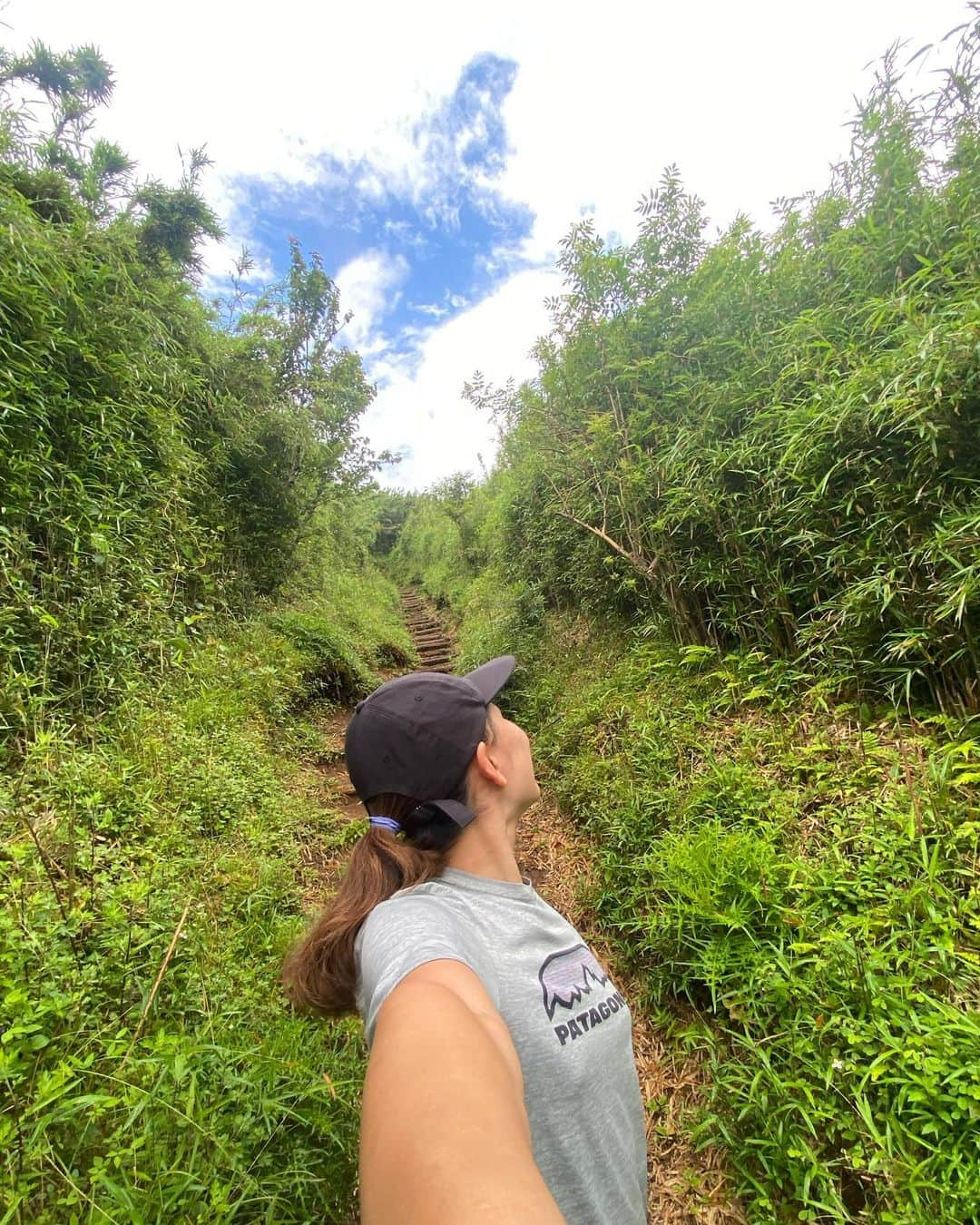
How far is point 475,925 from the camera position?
3.04 feet

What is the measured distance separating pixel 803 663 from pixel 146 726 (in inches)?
152

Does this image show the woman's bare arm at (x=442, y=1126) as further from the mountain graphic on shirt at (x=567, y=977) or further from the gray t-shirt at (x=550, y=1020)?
the mountain graphic on shirt at (x=567, y=977)

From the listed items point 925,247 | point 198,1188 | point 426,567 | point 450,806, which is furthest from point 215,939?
point 426,567

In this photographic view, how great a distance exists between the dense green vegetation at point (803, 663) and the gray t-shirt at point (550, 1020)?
0.99m

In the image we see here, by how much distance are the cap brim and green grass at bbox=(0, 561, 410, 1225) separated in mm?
1318

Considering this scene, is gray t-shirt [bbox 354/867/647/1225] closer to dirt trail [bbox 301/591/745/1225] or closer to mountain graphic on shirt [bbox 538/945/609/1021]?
mountain graphic on shirt [bbox 538/945/609/1021]

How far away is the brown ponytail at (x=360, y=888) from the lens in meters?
0.96

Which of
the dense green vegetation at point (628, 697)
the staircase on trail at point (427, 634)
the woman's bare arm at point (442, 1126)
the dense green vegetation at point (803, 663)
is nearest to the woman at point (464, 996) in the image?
the woman's bare arm at point (442, 1126)

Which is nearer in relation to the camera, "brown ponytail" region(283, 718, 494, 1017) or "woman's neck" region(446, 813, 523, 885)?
"brown ponytail" region(283, 718, 494, 1017)

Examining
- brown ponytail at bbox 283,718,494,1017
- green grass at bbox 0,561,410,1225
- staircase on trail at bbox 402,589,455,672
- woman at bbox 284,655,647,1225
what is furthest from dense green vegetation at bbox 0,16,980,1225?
staircase on trail at bbox 402,589,455,672

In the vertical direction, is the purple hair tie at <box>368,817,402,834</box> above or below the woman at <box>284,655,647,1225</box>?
above

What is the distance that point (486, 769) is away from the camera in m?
1.17

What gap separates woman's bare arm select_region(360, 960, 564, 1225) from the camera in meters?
0.50

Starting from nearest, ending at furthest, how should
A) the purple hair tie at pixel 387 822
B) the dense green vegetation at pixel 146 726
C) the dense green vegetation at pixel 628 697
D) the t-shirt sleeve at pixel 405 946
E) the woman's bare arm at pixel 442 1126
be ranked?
the woman's bare arm at pixel 442 1126 → the t-shirt sleeve at pixel 405 946 → the purple hair tie at pixel 387 822 → the dense green vegetation at pixel 146 726 → the dense green vegetation at pixel 628 697
